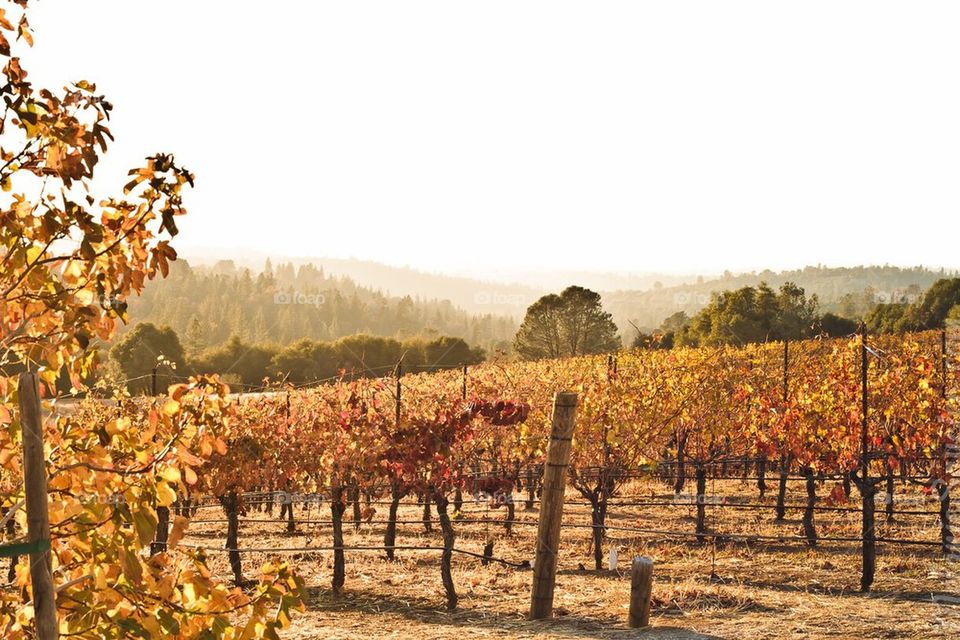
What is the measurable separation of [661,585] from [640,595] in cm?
211

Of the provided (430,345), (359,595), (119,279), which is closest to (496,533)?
(359,595)

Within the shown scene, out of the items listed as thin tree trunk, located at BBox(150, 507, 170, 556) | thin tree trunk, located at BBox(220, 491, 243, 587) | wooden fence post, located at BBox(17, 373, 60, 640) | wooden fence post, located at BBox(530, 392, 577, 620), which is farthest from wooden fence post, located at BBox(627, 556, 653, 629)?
thin tree trunk, located at BBox(150, 507, 170, 556)

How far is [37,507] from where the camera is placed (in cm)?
251

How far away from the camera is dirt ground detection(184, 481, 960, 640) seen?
7934mm

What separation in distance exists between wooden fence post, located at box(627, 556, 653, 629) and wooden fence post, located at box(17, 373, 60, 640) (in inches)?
223

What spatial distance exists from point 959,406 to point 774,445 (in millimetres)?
2430

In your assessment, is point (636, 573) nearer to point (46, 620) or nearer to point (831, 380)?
point (46, 620)

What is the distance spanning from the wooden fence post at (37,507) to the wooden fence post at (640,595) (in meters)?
5.66

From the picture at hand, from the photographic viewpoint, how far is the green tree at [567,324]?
2141 inches

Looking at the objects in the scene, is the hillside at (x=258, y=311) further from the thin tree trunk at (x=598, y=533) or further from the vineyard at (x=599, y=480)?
the thin tree trunk at (x=598, y=533)

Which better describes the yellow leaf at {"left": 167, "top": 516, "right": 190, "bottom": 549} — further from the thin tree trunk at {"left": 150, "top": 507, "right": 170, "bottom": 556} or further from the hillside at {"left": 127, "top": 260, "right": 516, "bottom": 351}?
the hillside at {"left": 127, "top": 260, "right": 516, "bottom": 351}

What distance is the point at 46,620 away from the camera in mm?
2449

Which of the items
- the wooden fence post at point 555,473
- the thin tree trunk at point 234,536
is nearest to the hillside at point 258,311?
the thin tree trunk at point 234,536

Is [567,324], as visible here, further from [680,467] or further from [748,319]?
[680,467]
